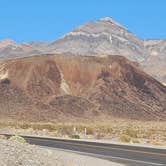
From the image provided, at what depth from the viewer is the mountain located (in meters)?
120

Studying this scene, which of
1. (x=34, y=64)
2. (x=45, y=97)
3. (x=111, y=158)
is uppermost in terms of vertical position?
(x=34, y=64)

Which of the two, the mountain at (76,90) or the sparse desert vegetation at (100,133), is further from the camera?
the mountain at (76,90)

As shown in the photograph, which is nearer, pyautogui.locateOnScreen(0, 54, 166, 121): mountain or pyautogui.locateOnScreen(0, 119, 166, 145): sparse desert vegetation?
pyautogui.locateOnScreen(0, 119, 166, 145): sparse desert vegetation

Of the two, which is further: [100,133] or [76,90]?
[76,90]

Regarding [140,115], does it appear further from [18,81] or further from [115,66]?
[18,81]

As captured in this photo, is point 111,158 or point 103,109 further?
point 103,109

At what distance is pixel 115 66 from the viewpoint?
14075cm

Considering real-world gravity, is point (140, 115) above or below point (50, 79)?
below

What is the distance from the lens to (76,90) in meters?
132

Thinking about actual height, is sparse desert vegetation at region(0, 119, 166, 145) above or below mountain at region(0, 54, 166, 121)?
below

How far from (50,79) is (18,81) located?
8.08m

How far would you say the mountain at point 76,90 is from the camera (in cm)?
12019

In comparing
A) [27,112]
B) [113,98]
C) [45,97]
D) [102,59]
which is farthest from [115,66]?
[27,112]

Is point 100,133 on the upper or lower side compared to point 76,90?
lower
